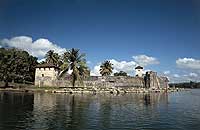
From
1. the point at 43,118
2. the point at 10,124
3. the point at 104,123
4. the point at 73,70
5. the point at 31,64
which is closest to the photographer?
the point at 10,124

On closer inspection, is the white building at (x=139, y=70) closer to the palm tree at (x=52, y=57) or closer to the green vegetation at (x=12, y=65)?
the palm tree at (x=52, y=57)

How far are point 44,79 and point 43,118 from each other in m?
62.0

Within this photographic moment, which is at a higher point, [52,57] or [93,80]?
[52,57]

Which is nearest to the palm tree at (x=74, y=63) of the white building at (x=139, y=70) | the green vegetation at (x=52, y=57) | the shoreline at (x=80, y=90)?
the shoreline at (x=80, y=90)

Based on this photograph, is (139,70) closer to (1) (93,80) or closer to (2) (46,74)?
(1) (93,80)

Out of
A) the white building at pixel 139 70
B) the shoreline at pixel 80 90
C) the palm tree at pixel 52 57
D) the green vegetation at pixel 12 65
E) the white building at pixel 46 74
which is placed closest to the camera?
the shoreline at pixel 80 90

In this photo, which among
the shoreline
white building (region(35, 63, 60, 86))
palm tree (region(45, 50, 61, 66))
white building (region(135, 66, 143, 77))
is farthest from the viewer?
white building (region(135, 66, 143, 77))

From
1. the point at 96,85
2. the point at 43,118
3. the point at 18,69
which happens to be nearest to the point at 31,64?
the point at 18,69

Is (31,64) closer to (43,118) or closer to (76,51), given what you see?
(76,51)

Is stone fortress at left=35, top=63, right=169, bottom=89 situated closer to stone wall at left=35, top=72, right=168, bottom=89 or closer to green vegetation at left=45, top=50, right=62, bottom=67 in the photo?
stone wall at left=35, top=72, right=168, bottom=89

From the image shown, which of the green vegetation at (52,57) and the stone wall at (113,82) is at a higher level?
the green vegetation at (52,57)

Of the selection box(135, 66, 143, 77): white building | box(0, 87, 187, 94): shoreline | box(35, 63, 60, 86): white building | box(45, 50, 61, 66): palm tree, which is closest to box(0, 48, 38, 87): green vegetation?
box(35, 63, 60, 86): white building

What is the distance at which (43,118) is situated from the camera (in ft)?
79.5

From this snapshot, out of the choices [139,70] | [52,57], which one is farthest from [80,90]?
[139,70]
